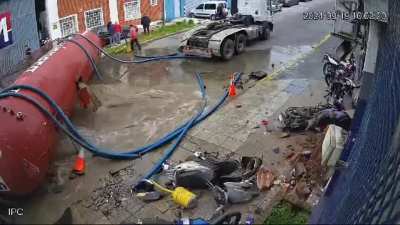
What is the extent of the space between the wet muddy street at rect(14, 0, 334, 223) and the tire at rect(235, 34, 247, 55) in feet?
1.04

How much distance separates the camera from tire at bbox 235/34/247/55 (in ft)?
54.0

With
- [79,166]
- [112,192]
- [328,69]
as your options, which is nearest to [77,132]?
[79,166]

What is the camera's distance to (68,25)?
19.9m

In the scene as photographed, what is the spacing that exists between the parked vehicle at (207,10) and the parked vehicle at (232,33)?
6.66 m

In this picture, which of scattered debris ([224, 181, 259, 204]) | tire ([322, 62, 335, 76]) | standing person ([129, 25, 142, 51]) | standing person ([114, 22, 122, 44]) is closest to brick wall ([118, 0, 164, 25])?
standing person ([114, 22, 122, 44])

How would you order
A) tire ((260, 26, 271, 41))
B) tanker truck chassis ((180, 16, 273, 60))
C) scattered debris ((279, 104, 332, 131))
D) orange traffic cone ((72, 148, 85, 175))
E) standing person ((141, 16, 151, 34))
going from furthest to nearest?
standing person ((141, 16, 151, 34)) < tire ((260, 26, 271, 41)) < tanker truck chassis ((180, 16, 273, 60)) < scattered debris ((279, 104, 332, 131)) < orange traffic cone ((72, 148, 85, 175))

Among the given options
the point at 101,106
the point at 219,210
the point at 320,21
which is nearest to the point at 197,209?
the point at 219,210

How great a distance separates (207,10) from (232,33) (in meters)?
10.6

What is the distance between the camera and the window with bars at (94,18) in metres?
20.9

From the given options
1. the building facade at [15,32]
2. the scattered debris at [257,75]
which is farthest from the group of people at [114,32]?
the scattered debris at [257,75]

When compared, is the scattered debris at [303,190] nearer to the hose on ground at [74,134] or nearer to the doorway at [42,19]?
the hose on ground at [74,134]

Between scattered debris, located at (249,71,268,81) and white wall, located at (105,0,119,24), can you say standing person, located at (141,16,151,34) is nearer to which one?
white wall, located at (105,0,119,24)

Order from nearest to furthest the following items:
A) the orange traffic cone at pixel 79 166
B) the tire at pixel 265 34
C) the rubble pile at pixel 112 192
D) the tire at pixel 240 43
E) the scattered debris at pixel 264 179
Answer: the rubble pile at pixel 112 192 < the scattered debris at pixel 264 179 < the orange traffic cone at pixel 79 166 < the tire at pixel 240 43 < the tire at pixel 265 34

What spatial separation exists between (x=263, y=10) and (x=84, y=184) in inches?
528
